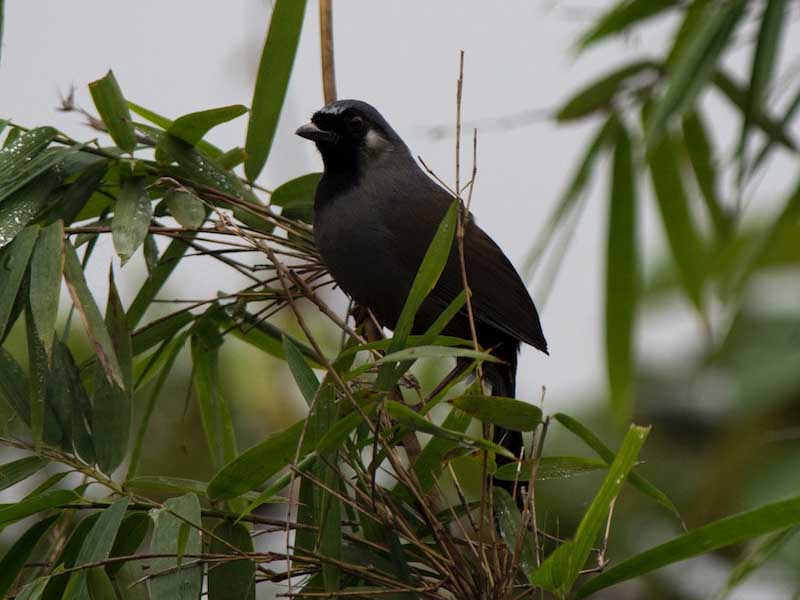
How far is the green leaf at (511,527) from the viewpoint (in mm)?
2164

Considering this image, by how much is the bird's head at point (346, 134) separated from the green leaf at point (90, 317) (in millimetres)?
1061

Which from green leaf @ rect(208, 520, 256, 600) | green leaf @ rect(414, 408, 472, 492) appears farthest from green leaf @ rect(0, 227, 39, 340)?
green leaf @ rect(414, 408, 472, 492)

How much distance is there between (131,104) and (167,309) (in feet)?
5.60

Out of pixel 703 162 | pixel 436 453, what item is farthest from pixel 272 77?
pixel 703 162

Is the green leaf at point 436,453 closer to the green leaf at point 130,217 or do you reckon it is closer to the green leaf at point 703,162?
the green leaf at point 130,217

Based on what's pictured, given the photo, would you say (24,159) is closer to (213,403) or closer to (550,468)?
(213,403)

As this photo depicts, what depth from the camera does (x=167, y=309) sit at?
433cm

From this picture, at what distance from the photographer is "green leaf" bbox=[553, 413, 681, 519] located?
209 cm

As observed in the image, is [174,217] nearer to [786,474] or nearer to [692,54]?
[692,54]

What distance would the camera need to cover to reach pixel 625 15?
3.60m

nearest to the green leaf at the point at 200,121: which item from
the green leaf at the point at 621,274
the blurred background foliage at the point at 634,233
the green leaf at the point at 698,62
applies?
the blurred background foliage at the point at 634,233

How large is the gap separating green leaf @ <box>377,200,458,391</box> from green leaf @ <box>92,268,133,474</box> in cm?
55

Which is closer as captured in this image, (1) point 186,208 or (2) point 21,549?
(2) point 21,549

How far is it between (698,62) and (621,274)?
0.70 m
